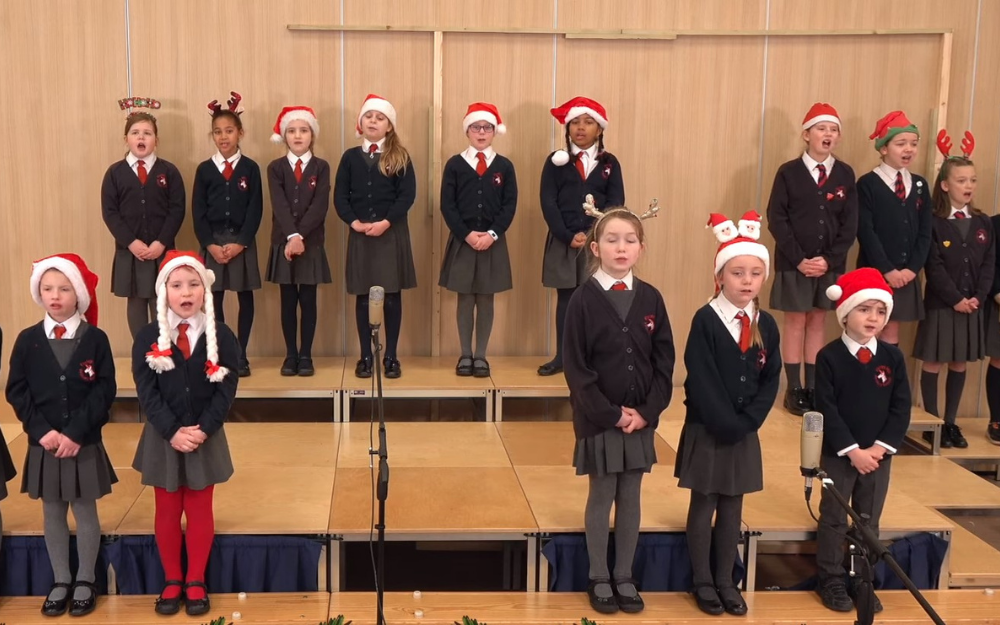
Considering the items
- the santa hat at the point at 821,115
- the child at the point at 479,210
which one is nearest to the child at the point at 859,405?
the santa hat at the point at 821,115

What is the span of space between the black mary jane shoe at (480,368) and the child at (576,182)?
0.52 meters

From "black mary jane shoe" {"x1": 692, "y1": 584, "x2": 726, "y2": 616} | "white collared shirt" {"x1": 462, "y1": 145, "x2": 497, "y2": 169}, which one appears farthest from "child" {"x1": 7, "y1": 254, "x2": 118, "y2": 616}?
"white collared shirt" {"x1": 462, "y1": 145, "x2": 497, "y2": 169}

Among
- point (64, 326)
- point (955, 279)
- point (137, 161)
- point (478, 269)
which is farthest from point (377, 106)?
point (955, 279)

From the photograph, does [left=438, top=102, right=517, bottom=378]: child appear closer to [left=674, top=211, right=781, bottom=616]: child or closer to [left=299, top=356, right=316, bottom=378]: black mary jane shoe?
[left=299, top=356, right=316, bottom=378]: black mary jane shoe

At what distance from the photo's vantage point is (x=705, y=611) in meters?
3.36

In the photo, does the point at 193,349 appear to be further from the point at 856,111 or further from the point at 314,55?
the point at 856,111

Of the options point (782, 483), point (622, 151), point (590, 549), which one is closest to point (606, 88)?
point (622, 151)

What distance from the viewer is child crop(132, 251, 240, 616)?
3145 millimetres

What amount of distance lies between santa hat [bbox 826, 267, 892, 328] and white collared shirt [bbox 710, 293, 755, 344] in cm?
29

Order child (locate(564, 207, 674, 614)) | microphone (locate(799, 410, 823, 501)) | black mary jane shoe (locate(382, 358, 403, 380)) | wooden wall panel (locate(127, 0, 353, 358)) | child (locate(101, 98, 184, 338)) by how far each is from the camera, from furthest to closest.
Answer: wooden wall panel (locate(127, 0, 353, 358))
black mary jane shoe (locate(382, 358, 403, 380))
child (locate(101, 98, 184, 338))
child (locate(564, 207, 674, 614))
microphone (locate(799, 410, 823, 501))

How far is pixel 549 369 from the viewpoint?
5090 millimetres

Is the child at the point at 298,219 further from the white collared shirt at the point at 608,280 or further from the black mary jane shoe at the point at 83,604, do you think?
the white collared shirt at the point at 608,280

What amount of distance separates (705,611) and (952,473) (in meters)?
1.87

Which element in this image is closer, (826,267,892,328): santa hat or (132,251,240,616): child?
(132,251,240,616): child
